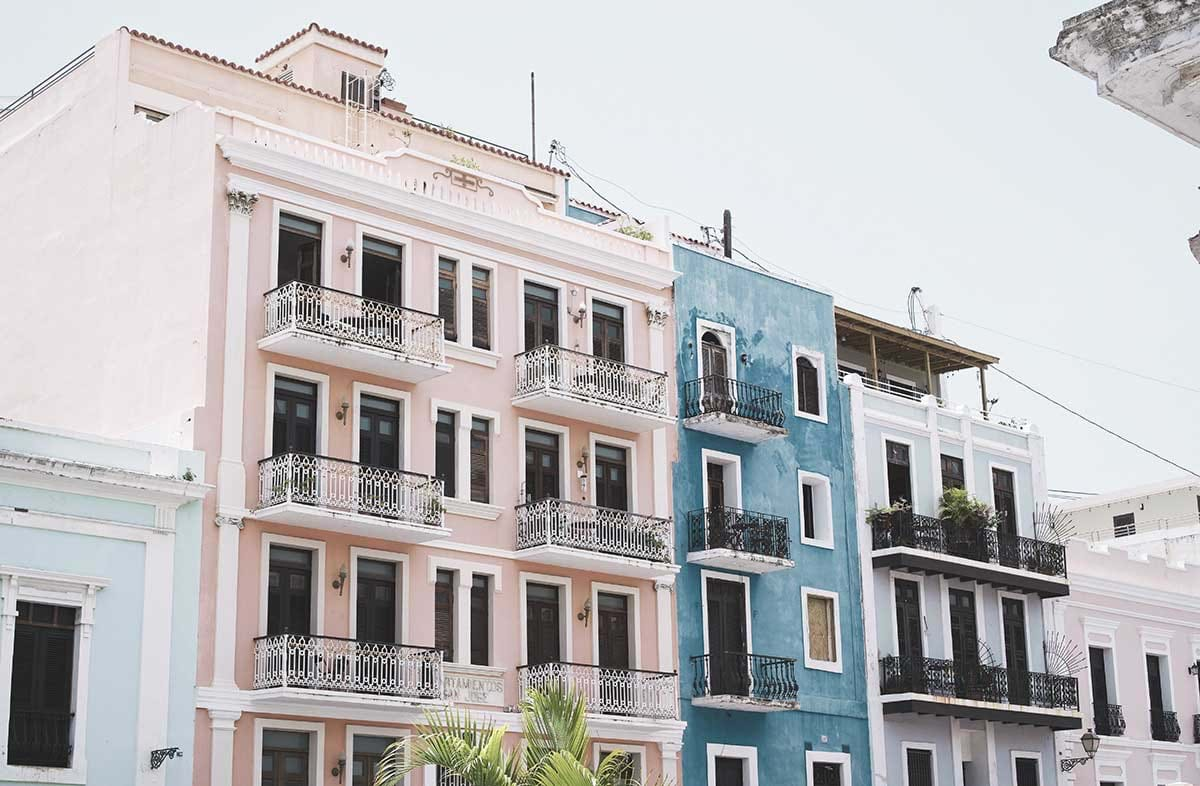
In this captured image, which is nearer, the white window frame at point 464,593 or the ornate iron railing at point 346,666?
the ornate iron railing at point 346,666

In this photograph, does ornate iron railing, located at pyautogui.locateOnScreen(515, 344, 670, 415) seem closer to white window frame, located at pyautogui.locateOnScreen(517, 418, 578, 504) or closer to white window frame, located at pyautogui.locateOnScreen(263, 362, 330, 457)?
white window frame, located at pyautogui.locateOnScreen(517, 418, 578, 504)

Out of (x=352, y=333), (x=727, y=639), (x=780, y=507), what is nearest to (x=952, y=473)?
(x=780, y=507)

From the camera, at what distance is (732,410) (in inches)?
1437

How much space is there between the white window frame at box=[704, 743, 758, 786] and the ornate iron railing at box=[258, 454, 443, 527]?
26.9 ft

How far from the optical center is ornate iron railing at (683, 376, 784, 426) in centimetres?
3625

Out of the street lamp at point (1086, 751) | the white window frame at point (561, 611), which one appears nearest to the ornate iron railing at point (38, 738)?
the white window frame at point (561, 611)

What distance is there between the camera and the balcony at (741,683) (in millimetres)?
34750

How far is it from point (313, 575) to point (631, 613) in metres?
7.20

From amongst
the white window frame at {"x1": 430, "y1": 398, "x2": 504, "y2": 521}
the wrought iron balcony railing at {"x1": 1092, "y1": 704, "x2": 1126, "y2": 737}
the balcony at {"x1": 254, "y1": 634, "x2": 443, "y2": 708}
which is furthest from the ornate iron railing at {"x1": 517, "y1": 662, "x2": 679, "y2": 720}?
the wrought iron balcony railing at {"x1": 1092, "y1": 704, "x2": 1126, "y2": 737}

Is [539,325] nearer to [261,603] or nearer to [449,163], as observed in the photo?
[449,163]

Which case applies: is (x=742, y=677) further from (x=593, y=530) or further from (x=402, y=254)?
(x=402, y=254)

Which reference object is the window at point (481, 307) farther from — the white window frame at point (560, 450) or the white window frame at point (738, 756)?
the white window frame at point (738, 756)

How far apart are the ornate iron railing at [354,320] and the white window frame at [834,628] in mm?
10579

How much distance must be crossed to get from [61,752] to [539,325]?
12.7m
